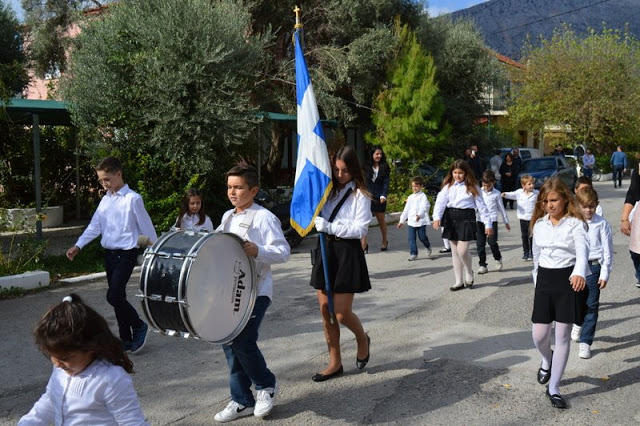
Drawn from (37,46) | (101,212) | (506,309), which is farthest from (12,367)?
(37,46)

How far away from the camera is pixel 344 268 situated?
516 centimetres

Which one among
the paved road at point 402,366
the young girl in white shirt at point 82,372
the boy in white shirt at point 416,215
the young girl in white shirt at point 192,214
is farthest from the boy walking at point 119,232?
the boy in white shirt at point 416,215

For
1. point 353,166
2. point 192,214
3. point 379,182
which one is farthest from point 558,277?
point 379,182

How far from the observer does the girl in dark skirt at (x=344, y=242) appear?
5.14m

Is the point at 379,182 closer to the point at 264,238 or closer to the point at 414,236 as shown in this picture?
the point at 414,236

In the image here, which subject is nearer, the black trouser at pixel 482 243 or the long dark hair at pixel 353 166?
the long dark hair at pixel 353 166

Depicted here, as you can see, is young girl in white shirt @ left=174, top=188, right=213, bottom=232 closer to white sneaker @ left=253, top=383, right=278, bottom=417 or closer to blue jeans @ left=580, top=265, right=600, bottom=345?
white sneaker @ left=253, top=383, right=278, bottom=417

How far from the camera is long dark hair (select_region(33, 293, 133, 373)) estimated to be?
8.53ft

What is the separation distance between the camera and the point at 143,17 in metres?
11.9

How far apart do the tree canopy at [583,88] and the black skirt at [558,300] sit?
34.5 m

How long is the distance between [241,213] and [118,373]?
199cm

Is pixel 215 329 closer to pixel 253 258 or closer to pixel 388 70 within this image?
pixel 253 258

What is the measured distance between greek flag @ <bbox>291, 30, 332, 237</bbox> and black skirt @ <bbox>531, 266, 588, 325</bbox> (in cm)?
180

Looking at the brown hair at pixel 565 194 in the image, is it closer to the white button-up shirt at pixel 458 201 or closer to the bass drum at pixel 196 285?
the bass drum at pixel 196 285
